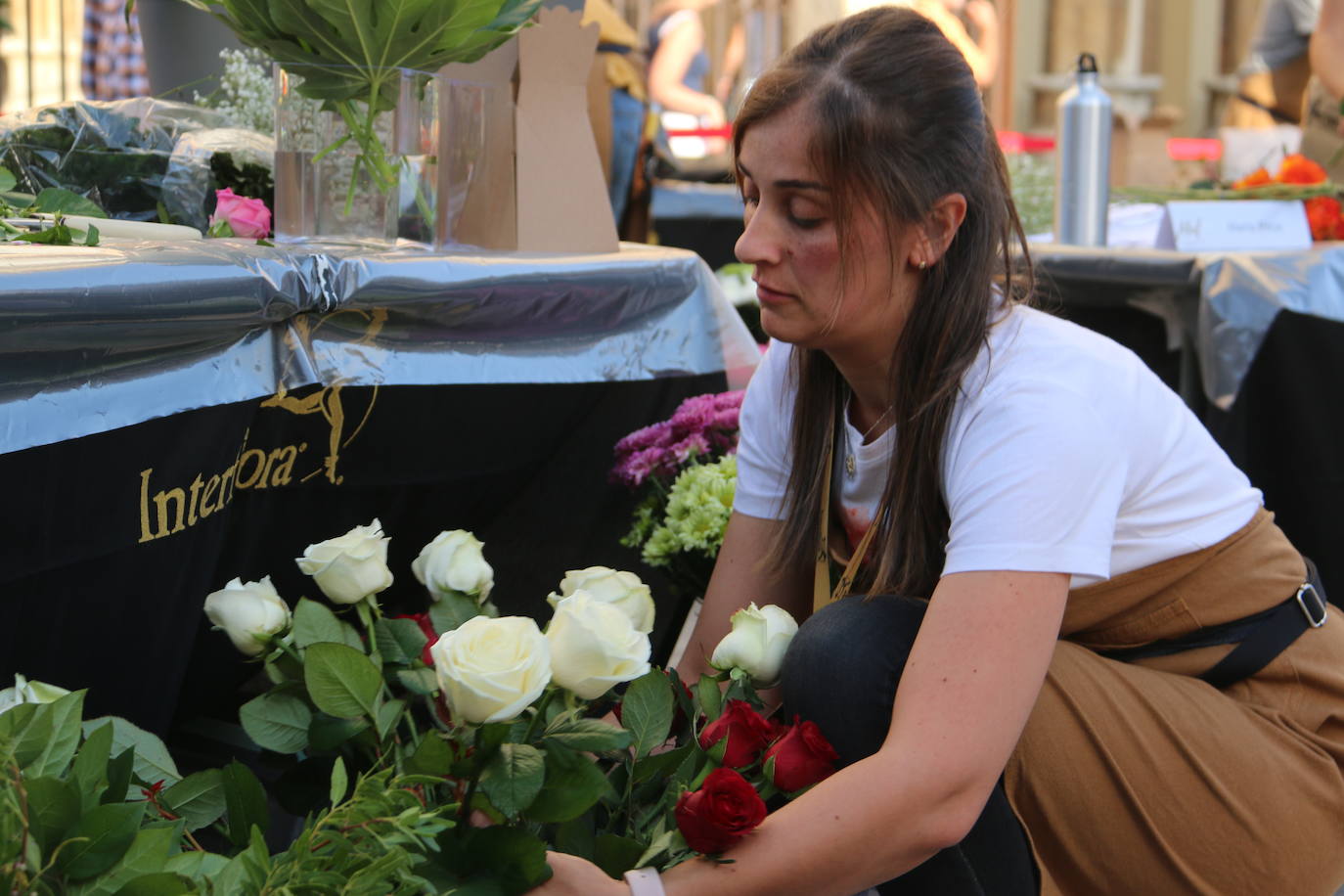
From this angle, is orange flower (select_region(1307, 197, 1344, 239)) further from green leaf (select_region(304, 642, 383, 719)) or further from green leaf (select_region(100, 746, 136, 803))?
green leaf (select_region(100, 746, 136, 803))

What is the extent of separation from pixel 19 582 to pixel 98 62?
3132mm

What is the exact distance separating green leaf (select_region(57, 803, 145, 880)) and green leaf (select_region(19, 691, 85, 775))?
7 centimetres

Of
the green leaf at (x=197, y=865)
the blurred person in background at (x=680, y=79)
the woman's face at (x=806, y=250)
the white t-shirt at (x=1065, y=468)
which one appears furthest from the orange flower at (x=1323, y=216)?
the blurred person in background at (x=680, y=79)

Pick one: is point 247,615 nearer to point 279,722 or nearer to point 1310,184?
point 279,722

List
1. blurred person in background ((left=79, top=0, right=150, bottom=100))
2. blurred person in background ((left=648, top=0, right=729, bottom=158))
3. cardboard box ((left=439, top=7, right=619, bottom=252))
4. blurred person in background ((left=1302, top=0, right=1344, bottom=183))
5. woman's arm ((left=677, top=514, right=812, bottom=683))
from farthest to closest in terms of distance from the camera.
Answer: blurred person in background ((left=648, top=0, right=729, bottom=158)) < blurred person in background ((left=79, top=0, right=150, bottom=100)) < blurred person in background ((left=1302, top=0, right=1344, bottom=183)) < cardboard box ((left=439, top=7, right=619, bottom=252)) < woman's arm ((left=677, top=514, right=812, bottom=683))

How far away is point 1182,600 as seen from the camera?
1.36 m

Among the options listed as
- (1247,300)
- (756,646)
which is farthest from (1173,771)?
(1247,300)

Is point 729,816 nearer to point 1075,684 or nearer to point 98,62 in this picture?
point 1075,684

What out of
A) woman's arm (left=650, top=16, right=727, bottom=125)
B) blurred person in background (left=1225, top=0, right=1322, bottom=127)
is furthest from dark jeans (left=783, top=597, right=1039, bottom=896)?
woman's arm (left=650, top=16, right=727, bottom=125)

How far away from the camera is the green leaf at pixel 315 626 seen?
1073 millimetres

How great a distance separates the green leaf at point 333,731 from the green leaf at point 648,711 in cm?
23

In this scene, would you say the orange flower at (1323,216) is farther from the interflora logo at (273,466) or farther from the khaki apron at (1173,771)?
the interflora logo at (273,466)

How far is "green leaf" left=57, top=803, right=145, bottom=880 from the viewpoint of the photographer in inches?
31.7

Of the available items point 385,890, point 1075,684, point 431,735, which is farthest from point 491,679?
point 1075,684
